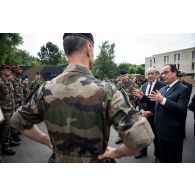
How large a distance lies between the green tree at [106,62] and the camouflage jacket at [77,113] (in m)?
20.5

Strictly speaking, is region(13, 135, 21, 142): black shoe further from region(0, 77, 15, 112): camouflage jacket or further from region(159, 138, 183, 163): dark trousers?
region(159, 138, 183, 163): dark trousers

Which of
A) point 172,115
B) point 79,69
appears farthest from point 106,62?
point 79,69

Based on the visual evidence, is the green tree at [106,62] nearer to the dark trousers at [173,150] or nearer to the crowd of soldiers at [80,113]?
the dark trousers at [173,150]

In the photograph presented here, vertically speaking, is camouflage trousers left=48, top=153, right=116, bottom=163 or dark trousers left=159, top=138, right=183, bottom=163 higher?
camouflage trousers left=48, top=153, right=116, bottom=163

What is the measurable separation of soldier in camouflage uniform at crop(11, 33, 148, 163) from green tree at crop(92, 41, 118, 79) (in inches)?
809

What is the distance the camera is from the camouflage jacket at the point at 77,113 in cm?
111

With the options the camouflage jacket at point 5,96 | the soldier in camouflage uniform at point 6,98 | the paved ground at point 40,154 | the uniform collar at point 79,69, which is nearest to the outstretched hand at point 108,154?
the uniform collar at point 79,69

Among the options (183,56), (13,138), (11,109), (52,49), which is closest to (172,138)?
(11,109)

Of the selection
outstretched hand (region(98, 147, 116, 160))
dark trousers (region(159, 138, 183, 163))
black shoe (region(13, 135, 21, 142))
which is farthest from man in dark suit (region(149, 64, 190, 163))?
black shoe (region(13, 135, 21, 142))

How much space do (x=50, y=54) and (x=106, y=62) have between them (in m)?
21.7

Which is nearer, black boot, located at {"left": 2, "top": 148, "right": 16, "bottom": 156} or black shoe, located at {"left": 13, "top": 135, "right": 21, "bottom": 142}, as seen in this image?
black boot, located at {"left": 2, "top": 148, "right": 16, "bottom": 156}

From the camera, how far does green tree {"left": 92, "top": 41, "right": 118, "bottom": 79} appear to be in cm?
2308

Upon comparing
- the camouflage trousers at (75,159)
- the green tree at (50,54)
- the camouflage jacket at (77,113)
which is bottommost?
the camouflage trousers at (75,159)

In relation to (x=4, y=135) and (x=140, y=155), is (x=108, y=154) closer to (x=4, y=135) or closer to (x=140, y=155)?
(x=140, y=155)
